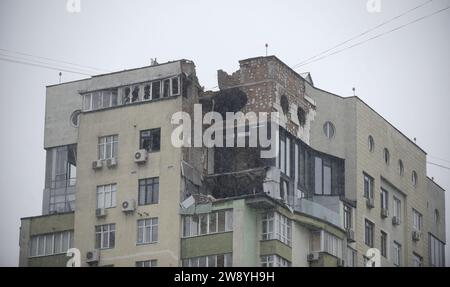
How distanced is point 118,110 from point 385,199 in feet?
56.6

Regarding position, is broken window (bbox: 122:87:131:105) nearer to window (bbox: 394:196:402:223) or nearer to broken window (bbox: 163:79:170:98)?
broken window (bbox: 163:79:170:98)

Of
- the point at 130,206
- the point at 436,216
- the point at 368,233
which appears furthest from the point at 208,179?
the point at 436,216

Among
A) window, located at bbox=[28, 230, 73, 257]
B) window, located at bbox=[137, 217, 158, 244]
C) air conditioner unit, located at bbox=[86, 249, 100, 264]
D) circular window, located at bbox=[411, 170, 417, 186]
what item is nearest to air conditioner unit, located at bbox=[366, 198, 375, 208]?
circular window, located at bbox=[411, 170, 417, 186]

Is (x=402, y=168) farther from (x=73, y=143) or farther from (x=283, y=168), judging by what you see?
(x=73, y=143)

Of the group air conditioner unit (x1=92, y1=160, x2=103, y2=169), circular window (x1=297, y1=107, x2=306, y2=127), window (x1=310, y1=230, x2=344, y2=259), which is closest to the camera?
window (x1=310, y1=230, x2=344, y2=259)

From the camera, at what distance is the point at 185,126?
82.9 meters

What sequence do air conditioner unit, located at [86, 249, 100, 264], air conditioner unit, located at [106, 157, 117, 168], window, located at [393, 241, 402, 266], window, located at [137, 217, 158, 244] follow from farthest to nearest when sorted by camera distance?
window, located at [393, 241, 402, 266] → air conditioner unit, located at [106, 157, 117, 168] → air conditioner unit, located at [86, 249, 100, 264] → window, located at [137, 217, 158, 244]

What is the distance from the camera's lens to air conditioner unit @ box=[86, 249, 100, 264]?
8138cm

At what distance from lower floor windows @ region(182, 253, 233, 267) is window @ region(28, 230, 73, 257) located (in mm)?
7842

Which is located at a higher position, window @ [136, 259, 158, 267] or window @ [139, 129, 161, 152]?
window @ [139, 129, 161, 152]

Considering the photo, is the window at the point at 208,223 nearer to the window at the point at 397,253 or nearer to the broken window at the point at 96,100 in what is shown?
the broken window at the point at 96,100

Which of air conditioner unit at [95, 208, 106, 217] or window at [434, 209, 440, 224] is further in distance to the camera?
window at [434, 209, 440, 224]

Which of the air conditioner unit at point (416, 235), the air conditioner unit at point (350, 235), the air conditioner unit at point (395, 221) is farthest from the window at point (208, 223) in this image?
the air conditioner unit at point (416, 235)
